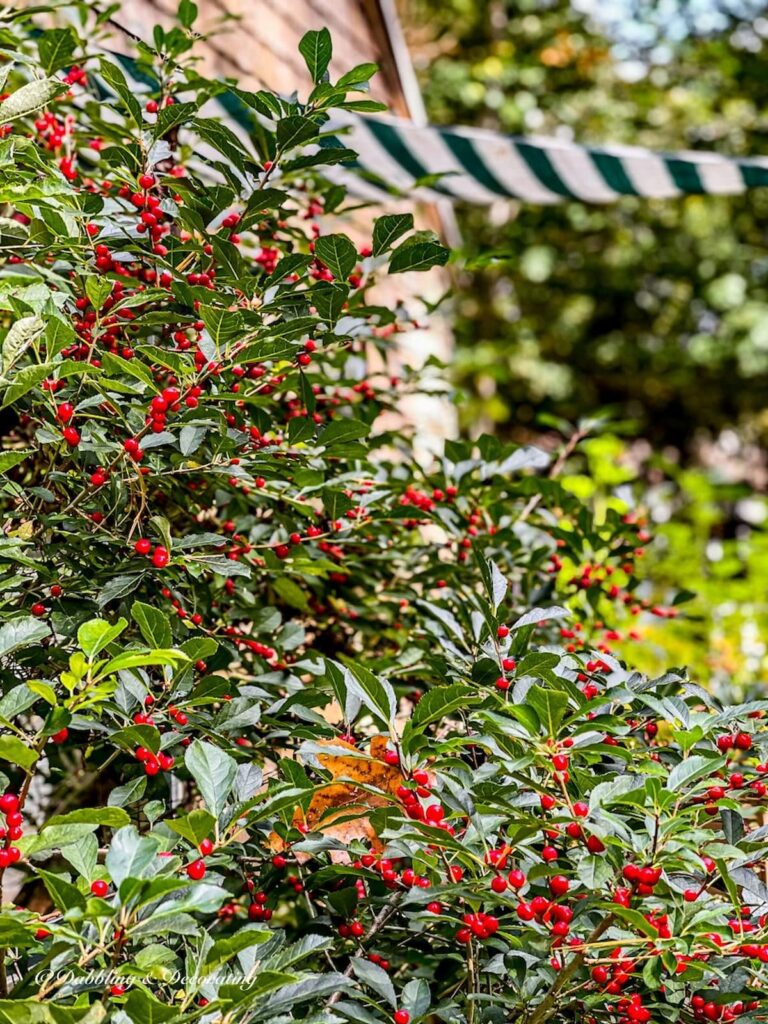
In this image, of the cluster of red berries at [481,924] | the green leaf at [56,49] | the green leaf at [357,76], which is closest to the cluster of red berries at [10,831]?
the cluster of red berries at [481,924]

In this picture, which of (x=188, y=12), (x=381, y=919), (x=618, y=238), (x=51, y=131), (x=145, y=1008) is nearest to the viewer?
(x=145, y=1008)

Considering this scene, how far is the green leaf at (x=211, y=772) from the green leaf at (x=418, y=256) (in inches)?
23.3

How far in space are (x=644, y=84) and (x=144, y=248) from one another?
7.29 meters

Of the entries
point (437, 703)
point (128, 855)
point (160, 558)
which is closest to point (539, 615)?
point (437, 703)

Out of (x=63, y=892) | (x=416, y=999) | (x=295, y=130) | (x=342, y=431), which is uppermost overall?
(x=295, y=130)

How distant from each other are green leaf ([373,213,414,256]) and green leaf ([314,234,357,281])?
4 cm

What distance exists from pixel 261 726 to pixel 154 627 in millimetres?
353

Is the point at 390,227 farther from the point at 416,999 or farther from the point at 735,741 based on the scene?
the point at 416,999

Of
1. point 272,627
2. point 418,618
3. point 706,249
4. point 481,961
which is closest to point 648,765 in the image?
point 481,961

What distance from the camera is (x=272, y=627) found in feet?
5.10

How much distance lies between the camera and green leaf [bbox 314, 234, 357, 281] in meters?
1.19

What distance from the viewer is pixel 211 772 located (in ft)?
3.16

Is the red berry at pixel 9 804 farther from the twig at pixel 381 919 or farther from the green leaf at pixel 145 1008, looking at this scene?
the twig at pixel 381 919

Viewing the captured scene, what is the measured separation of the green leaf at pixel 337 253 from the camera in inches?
46.9
